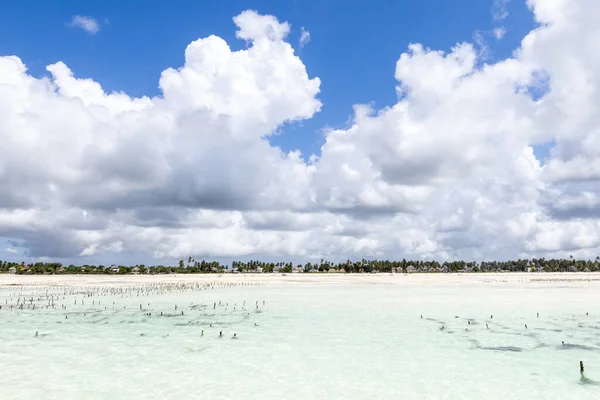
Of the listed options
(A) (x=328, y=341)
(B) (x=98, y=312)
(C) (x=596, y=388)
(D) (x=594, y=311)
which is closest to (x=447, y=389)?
(C) (x=596, y=388)

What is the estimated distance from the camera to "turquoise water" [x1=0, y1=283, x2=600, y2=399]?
719 inches

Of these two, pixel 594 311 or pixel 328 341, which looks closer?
pixel 328 341

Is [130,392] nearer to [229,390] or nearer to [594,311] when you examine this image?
[229,390]

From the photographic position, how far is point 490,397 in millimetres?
17375

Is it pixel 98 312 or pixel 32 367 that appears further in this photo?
pixel 98 312

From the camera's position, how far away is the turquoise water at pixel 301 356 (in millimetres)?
18266

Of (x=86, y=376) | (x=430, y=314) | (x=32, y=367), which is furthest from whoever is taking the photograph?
(x=430, y=314)

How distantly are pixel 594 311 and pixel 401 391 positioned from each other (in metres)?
36.4

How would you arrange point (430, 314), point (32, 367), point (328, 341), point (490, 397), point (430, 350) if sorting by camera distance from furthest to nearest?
point (430, 314) → point (328, 341) → point (430, 350) → point (32, 367) → point (490, 397)

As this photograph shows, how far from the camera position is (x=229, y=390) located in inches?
719

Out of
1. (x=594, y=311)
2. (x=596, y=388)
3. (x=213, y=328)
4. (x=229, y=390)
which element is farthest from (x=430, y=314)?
(x=229, y=390)

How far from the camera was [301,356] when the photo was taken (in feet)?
79.9

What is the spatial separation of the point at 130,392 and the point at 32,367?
24.7ft

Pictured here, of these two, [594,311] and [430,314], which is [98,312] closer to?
[430,314]
